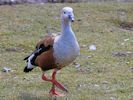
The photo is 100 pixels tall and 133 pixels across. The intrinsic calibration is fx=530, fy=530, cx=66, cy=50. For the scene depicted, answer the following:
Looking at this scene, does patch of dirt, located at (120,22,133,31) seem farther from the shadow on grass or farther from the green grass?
the shadow on grass

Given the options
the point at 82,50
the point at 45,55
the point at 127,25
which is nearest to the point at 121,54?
the point at 82,50

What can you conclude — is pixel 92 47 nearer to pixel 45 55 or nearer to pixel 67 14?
pixel 45 55

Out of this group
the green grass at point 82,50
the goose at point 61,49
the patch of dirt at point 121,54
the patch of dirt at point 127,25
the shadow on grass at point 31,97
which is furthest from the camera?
the patch of dirt at point 127,25

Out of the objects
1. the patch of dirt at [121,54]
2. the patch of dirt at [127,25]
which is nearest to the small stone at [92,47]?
the patch of dirt at [121,54]

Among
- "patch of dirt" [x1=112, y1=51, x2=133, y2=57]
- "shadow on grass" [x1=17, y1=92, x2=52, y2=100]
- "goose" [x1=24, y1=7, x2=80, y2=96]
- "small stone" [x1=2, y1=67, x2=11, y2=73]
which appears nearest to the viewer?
"goose" [x1=24, y1=7, x2=80, y2=96]

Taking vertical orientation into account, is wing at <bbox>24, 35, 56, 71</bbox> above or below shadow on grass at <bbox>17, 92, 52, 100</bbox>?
above

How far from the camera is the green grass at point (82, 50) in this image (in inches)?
307

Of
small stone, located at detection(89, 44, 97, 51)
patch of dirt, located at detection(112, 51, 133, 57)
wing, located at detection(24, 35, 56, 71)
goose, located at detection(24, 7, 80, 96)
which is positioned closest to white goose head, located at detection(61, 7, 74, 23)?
goose, located at detection(24, 7, 80, 96)

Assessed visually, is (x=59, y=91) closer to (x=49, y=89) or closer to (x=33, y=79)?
(x=49, y=89)

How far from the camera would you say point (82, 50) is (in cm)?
1122

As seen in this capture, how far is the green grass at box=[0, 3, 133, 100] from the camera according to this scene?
25.6 ft

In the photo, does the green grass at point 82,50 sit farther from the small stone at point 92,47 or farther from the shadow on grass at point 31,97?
the small stone at point 92,47

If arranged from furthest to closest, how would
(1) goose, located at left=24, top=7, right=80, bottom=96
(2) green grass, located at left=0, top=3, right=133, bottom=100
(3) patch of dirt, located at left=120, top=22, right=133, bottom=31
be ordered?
(3) patch of dirt, located at left=120, top=22, right=133, bottom=31 < (2) green grass, located at left=0, top=3, right=133, bottom=100 < (1) goose, located at left=24, top=7, right=80, bottom=96

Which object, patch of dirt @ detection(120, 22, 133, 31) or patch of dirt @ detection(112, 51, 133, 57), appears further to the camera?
patch of dirt @ detection(120, 22, 133, 31)
